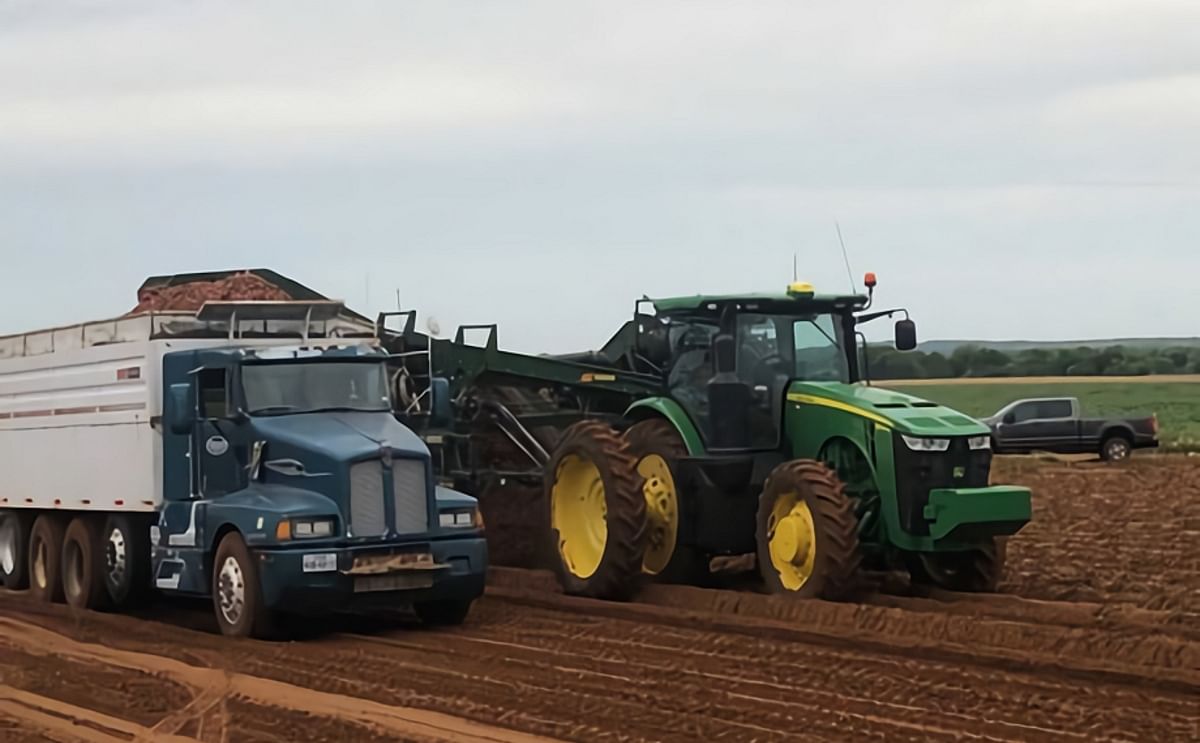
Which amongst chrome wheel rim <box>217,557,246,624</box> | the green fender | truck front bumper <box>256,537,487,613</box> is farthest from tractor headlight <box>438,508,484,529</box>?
the green fender

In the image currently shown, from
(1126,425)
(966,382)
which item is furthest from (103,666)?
(966,382)

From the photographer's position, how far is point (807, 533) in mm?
14016

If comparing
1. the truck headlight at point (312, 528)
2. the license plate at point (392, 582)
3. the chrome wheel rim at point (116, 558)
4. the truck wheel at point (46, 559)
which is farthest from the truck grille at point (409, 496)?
the truck wheel at point (46, 559)

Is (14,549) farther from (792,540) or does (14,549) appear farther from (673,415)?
(792,540)

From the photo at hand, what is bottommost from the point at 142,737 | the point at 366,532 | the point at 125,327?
the point at 142,737

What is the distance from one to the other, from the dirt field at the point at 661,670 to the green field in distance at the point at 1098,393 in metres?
34.3

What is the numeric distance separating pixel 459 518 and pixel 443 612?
851 millimetres

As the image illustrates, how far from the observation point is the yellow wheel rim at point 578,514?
1569cm

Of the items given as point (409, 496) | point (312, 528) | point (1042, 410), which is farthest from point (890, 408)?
point (1042, 410)

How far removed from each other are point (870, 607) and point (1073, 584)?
3.22m

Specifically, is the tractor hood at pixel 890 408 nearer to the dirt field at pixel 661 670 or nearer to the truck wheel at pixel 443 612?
the dirt field at pixel 661 670

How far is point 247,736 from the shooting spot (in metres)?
9.88

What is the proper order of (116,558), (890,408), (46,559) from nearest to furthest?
(890,408) → (116,558) → (46,559)

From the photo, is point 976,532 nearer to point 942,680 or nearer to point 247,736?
point 942,680
